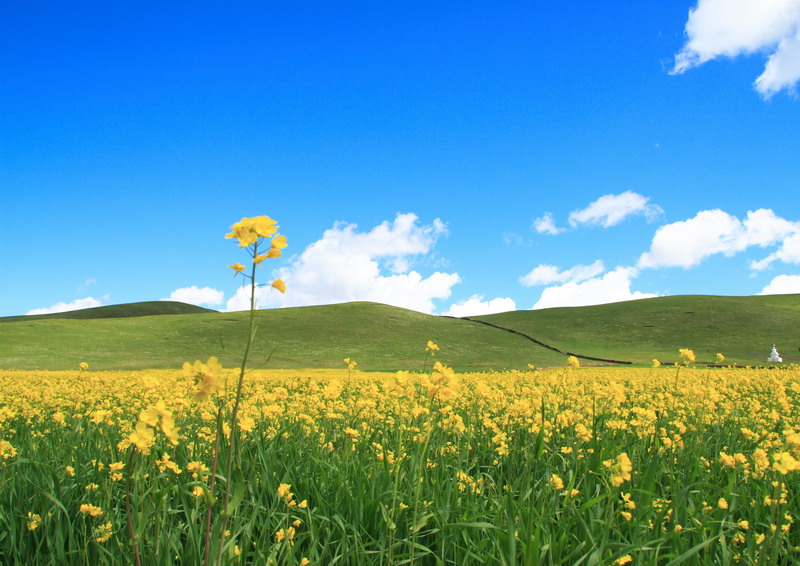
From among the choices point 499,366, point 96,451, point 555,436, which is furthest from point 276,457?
point 499,366

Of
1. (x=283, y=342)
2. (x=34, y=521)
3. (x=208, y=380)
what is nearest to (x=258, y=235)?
(x=208, y=380)

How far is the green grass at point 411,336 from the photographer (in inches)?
2042

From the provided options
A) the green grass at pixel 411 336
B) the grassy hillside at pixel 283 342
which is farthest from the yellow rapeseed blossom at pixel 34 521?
the green grass at pixel 411 336

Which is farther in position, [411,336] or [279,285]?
[411,336]

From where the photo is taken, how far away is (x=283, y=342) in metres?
61.6

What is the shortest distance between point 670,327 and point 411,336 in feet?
125

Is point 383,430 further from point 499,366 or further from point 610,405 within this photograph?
point 499,366

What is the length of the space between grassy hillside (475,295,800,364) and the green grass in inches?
6.1

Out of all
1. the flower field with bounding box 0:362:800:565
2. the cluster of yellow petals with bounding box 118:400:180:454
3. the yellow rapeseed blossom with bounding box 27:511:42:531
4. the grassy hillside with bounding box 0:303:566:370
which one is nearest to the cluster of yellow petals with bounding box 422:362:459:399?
the flower field with bounding box 0:362:800:565

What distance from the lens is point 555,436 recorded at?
6.25 metres

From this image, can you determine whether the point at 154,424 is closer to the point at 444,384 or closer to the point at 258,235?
the point at 258,235

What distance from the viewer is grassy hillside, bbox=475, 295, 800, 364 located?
198ft

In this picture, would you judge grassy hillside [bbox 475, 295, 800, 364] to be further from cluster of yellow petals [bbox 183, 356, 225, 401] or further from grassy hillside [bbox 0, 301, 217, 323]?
grassy hillside [bbox 0, 301, 217, 323]

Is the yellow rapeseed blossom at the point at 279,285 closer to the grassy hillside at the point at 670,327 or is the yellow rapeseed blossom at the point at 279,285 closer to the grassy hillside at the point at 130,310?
the grassy hillside at the point at 670,327
